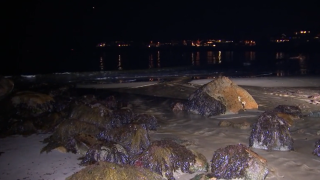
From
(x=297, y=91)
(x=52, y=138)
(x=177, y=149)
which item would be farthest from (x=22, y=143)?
(x=297, y=91)

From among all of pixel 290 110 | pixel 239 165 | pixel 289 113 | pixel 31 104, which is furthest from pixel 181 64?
pixel 239 165

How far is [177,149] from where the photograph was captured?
682 centimetres

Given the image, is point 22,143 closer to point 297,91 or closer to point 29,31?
point 297,91

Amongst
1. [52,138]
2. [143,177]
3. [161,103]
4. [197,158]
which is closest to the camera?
[143,177]

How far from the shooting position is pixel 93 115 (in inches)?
399

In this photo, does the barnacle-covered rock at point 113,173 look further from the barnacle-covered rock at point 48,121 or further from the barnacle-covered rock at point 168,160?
the barnacle-covered rock at point 48,121

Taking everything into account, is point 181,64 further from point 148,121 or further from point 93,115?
point 148,121

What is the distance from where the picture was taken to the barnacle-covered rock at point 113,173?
4.68m

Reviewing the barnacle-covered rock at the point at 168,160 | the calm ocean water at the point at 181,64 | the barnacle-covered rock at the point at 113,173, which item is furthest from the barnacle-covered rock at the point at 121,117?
the calm ocean water at the point at 181,64

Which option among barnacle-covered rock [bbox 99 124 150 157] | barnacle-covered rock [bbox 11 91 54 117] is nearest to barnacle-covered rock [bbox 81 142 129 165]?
barnacle-covered rock [bbox 99 124 150 157]

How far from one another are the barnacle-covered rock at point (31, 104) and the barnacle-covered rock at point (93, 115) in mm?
1771

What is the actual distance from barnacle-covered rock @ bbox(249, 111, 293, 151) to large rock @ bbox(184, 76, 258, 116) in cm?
336

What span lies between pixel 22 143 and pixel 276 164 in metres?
5.51

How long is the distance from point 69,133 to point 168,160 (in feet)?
9.96
